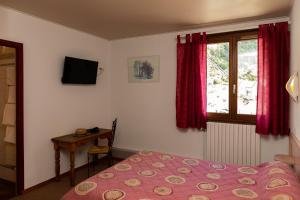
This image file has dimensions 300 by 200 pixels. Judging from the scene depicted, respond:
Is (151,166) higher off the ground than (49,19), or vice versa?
(49,19)

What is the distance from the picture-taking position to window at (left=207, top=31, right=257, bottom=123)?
3334mm

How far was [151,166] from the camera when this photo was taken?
7.73 feet

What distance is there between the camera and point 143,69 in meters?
4.19

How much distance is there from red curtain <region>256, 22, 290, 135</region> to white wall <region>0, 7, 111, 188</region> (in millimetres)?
2921

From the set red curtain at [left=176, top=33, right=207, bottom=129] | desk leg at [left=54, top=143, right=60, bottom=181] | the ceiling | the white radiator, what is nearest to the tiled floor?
desk leg at [left=54, top=143, right=60, bottom=181]

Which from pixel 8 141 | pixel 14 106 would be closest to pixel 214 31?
pixel 14 106

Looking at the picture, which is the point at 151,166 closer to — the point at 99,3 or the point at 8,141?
the point at 99,3

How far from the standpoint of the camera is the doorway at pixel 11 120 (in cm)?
286

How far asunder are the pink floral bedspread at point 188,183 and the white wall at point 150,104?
4.97ft

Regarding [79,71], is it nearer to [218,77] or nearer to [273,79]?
[218,77]

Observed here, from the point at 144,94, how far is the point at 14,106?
217 cm

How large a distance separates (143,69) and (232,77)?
1.65 m

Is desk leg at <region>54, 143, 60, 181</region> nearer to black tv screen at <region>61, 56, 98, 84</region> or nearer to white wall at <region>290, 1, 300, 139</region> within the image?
black tv screen at <region>61, 56, 98, 84</region>

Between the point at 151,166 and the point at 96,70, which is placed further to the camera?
the point at 96,70
